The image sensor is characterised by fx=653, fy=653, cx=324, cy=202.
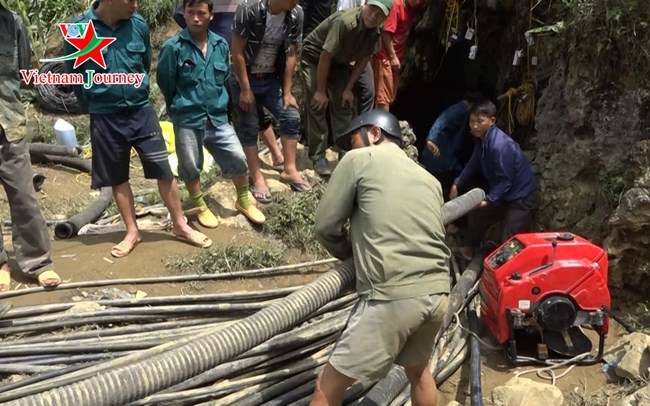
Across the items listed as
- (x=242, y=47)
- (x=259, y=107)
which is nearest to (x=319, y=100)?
(x=259, y=107)

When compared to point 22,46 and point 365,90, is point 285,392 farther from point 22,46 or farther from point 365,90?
point 365,90

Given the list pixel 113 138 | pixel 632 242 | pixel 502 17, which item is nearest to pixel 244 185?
pixel 113 138

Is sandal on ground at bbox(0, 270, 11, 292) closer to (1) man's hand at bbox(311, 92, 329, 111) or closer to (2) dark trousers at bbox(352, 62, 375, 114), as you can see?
(1) man's hand at bbox(311, 92, 329, 111)

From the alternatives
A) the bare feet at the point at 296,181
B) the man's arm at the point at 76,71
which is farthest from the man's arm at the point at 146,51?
the bare feet at the point at 296,181

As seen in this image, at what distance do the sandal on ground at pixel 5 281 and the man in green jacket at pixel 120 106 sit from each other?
81 cm

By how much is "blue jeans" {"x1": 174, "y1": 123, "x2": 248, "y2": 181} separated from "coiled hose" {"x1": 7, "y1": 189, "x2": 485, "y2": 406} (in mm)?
2032

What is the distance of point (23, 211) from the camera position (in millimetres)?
4617

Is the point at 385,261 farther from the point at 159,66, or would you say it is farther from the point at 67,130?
the point at 67,130

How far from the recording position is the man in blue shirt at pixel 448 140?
698cm

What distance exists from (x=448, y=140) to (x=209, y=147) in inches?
109

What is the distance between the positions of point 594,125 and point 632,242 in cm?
106

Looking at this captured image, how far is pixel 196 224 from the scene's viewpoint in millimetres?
5973

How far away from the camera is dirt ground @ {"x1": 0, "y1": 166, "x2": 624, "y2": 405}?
4535 millimetres

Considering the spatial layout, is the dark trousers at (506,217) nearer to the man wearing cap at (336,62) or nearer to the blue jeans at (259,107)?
the man wearing cap at (336,62)
